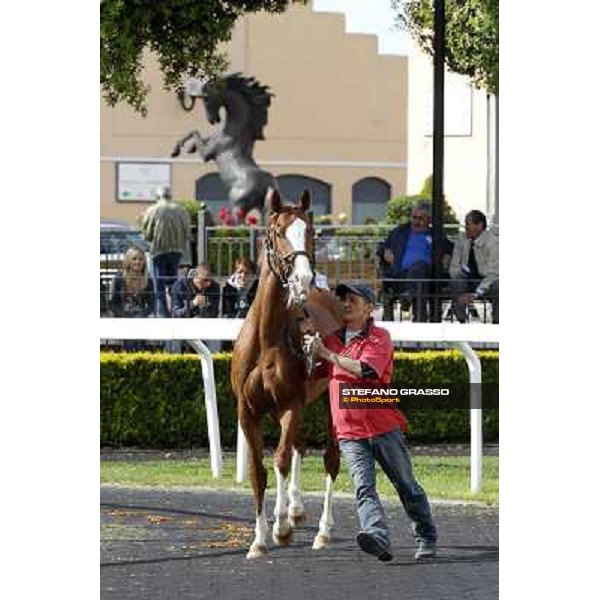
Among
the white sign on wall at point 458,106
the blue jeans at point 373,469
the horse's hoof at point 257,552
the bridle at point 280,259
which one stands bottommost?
the horse's hoof at point 257,552

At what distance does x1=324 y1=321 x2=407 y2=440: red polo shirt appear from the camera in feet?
25.1

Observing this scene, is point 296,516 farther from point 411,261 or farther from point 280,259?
point 411,261

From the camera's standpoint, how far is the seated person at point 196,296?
12.6 metres

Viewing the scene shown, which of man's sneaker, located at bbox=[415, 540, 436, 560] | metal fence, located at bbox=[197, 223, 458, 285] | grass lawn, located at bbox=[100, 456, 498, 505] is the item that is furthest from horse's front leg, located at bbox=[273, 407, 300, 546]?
metal fence, located at bbox=[197, 223, 458, 285]

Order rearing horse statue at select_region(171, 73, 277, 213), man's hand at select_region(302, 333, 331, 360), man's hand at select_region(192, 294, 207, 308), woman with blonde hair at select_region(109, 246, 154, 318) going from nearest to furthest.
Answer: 1. man's hand at select_region(302, 333, 331, 360)
2. man's hand at select_region(192, 294, 207, 308)
3. woman with blonde hair at select_region(109, 246, 154, 318)
4. rearing horse statue at select_region(171, 73, 277, 213)

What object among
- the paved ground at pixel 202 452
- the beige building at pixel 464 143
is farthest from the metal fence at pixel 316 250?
the paved ground at pixel 202 452

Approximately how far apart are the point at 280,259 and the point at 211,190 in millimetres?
26817

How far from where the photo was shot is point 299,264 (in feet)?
25.8

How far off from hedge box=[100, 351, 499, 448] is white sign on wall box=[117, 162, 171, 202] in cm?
1981

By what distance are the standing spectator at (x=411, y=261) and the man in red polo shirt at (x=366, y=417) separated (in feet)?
13.4

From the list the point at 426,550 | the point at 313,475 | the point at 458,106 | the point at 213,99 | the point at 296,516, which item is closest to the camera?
the point at 426,550

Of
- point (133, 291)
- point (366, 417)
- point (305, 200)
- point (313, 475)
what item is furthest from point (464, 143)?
point (366, 417)

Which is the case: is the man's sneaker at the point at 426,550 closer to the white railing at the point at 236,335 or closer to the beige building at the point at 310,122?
the white railing at the point at 236,335

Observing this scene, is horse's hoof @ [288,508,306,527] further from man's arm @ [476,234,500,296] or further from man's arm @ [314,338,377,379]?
man's arm @ [476,234,500,296]
